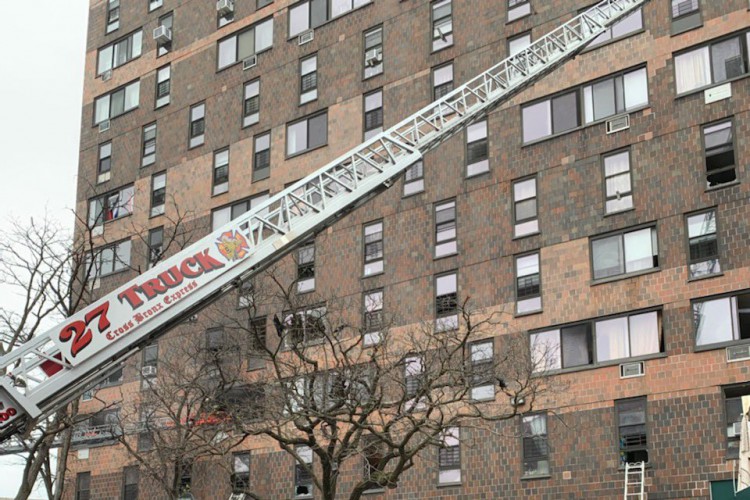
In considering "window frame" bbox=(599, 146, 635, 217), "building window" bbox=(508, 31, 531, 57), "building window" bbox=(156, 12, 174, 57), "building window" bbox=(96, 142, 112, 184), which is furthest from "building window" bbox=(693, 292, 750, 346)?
"building window" bbox=(96, 142, 112, 184)

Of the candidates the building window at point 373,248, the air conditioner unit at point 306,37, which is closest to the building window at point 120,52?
the air conditioner unit at point 306,37

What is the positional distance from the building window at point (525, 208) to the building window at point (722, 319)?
684 centimetres

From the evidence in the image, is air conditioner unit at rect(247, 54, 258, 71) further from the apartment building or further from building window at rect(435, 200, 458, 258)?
building window at rect(435, 200, 458, 258)

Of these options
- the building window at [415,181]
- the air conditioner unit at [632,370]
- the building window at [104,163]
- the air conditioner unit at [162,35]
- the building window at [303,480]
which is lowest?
the building window at [303,480]

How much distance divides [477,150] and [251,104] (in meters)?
13.7

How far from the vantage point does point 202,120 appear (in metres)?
52.0

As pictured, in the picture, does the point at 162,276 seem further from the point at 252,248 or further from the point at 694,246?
the point at 694,246

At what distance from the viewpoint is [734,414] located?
32.0 m

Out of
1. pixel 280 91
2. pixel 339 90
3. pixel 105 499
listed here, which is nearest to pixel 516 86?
pixel 339 90

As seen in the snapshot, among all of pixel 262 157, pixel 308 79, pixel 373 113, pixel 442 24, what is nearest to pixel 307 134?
pixel 308 79

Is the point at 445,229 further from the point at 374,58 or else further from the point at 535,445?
the point at 535,445

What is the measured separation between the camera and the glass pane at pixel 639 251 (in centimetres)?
3506

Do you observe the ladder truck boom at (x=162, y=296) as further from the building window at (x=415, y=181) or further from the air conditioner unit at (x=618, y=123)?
the building window at (x=415, y=181)

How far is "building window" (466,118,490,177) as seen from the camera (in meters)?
40.3
